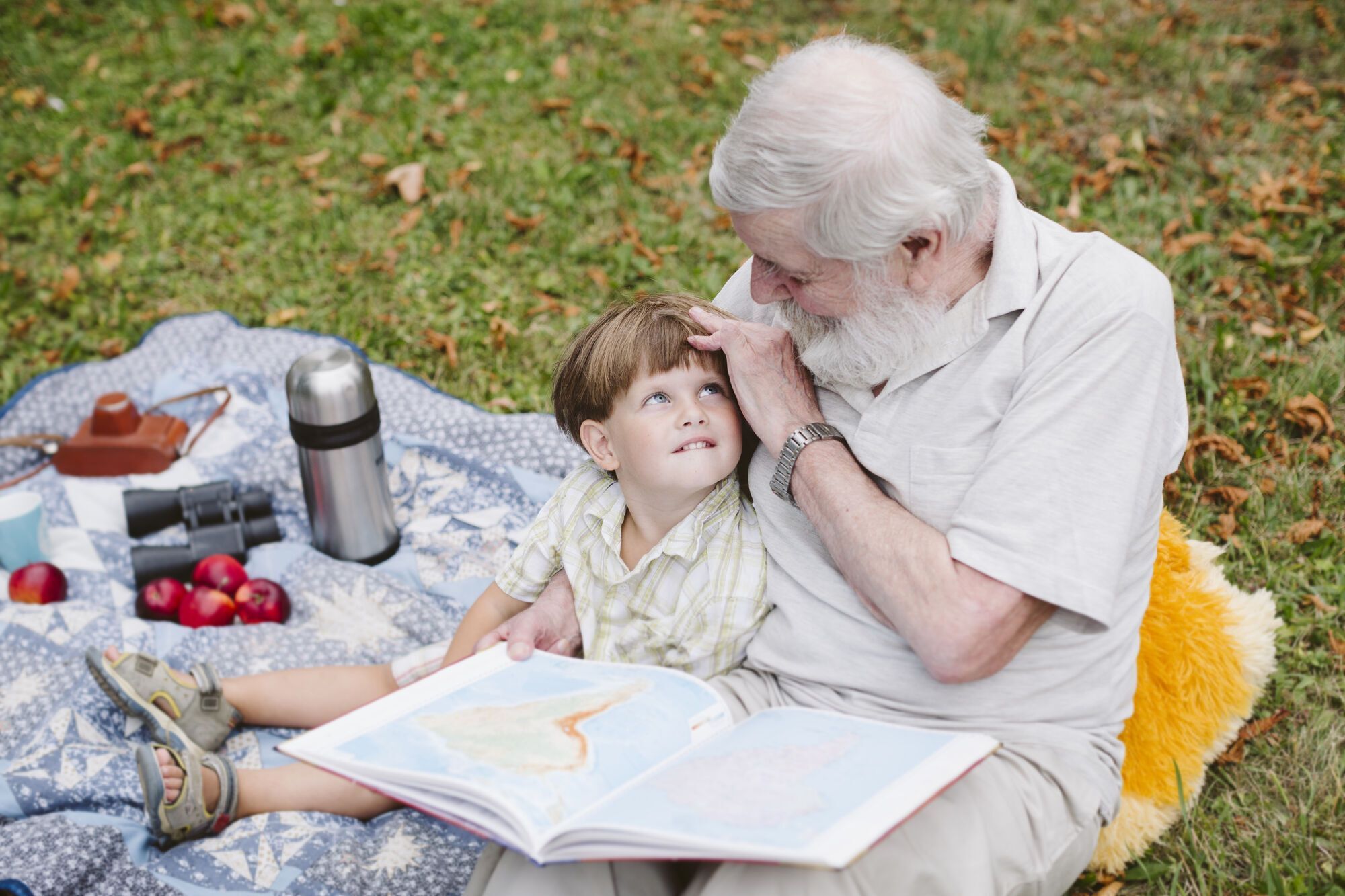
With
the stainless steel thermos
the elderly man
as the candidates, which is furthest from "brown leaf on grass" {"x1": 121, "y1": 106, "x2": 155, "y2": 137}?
the elderly man

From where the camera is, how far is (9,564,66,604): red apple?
343cm

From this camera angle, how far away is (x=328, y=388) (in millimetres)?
3480

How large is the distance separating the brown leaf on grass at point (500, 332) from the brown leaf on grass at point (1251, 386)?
3.00 meters

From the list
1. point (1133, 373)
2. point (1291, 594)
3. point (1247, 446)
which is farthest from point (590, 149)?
point (1133, 373)

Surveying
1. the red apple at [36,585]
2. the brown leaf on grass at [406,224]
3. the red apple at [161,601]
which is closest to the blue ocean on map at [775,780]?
the red apple at [161,601]

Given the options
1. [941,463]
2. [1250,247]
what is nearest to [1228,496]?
[1250,247]

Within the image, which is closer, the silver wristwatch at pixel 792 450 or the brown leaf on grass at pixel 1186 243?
the silver wristwatch at pixel 792 450

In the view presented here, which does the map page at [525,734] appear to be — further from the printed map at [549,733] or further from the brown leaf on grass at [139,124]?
the brown leaf on grass at [139,124]

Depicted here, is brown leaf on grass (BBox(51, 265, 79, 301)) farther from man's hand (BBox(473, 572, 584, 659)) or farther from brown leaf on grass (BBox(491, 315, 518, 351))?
man's hand (BBox(473, 572, 584, 659))

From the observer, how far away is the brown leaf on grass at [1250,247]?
4879 millimetres

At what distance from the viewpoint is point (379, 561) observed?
3.80m

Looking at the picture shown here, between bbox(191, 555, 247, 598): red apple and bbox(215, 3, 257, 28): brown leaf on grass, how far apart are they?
214 inches

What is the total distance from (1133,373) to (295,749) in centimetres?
165

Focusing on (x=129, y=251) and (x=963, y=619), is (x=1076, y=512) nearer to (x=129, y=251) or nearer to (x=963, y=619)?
(x=963, y=619)
